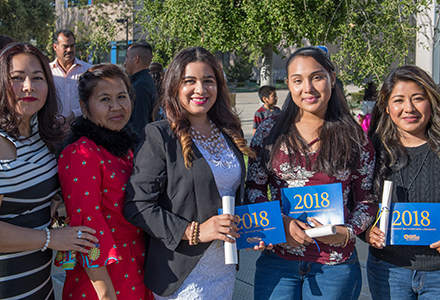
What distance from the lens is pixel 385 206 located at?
2.10 m

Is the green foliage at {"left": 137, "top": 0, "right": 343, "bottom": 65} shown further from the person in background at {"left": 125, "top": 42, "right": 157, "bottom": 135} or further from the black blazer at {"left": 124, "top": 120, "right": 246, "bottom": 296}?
the black blazer at {"left": 124, "top": 120, "right": 246, "bottom": 296}

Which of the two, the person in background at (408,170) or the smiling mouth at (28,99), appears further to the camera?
Result: the person in background at (408,170)

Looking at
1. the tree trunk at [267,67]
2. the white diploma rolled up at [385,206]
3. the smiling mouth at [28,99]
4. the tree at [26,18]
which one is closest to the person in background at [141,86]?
the smiling mouth at [28,99]

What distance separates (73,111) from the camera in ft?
15.1

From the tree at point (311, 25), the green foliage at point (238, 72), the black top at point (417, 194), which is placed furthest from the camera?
the green foliage at point (238, 72)

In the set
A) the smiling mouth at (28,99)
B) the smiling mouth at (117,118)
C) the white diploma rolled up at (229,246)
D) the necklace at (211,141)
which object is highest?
the smiling mouth at (28,99)

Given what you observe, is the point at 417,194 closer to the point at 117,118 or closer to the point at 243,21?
the point at 117,118

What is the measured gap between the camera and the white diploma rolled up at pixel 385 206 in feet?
6.84

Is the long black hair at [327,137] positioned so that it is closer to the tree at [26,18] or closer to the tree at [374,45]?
the tree at [374,45]

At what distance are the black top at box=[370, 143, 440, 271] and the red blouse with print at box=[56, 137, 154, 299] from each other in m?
1.37

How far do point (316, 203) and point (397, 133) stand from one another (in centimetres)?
76

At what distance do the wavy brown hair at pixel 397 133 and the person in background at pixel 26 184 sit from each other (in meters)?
1.62

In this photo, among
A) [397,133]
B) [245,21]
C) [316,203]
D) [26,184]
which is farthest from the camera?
→ [245,21]

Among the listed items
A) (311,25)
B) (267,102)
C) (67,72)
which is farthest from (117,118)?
(267,102)
